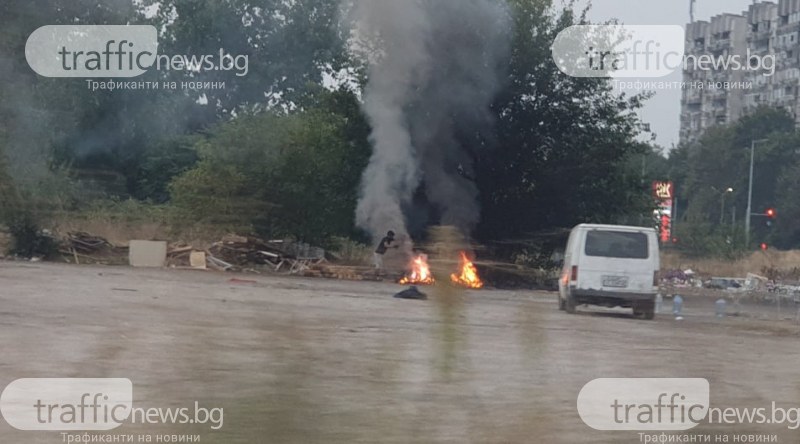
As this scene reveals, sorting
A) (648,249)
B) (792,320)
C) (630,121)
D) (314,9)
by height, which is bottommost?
(792,320)

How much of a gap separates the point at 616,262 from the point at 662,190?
12286 mm

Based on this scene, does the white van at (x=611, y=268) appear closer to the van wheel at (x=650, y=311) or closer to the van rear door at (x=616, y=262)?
the van rear door at (x=616, y=262)

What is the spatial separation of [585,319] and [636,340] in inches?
151

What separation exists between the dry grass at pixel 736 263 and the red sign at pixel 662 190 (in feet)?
7.15

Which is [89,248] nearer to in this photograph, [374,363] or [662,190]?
[662,190]

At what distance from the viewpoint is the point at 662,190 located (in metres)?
32.1

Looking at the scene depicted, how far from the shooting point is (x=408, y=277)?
26.6m

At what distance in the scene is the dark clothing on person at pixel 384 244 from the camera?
29.4 meters

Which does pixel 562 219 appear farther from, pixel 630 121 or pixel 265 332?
pixel 265 332

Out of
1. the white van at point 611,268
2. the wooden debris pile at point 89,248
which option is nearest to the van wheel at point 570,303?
the white van at point 611,268

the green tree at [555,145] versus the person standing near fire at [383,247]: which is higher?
the green tree at [555,145]

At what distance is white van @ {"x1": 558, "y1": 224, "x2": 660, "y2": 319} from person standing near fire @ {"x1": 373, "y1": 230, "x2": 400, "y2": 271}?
29.8 ft

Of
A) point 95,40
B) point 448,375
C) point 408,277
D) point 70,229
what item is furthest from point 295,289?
point 448,375

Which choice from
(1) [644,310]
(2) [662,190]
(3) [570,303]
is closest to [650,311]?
(1) [644,310]
